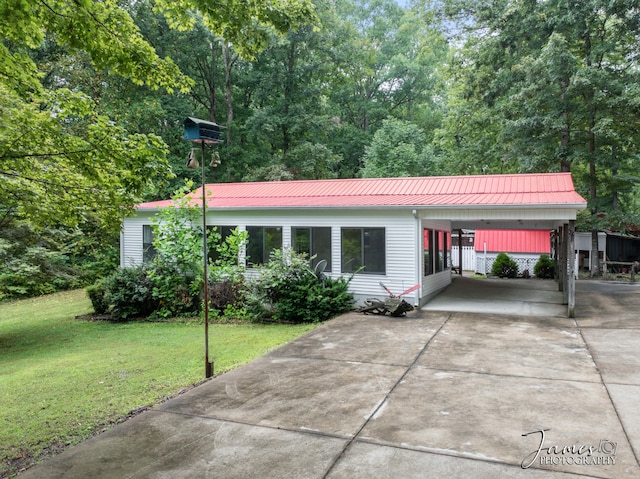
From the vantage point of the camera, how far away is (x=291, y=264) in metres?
10.8

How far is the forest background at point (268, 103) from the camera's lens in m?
5.01

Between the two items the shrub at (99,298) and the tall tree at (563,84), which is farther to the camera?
the tall tree at (563,84)

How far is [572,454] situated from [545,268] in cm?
1609

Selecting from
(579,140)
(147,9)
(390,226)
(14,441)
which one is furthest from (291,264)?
(147,9)

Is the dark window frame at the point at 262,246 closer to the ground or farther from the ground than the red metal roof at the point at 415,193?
closer to the ground

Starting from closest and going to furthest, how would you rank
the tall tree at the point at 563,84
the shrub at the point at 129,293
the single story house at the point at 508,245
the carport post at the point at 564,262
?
the carport post at the point at 564,262
the shrub at the point at 129,293
the tall tree at the point at 563,84
the single story house at the point at 508,245

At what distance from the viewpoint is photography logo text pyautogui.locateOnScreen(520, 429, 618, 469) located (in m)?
3.47

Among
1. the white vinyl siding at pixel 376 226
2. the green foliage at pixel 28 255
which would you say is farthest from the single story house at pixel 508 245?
the green foliage at pixel 28 255

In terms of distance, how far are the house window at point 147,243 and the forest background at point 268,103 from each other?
187 centimetres

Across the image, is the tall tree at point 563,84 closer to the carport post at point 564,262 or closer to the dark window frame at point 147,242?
the carport post at point 564,262

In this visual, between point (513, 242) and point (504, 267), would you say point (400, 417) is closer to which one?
point (504, 267)

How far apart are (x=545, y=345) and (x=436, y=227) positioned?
612cm

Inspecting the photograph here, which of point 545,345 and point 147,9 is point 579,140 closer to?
point 545,345

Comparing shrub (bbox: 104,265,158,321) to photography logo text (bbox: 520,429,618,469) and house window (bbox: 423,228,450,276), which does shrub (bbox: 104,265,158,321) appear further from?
photography logo text (bbox: 520,429,618,469)
